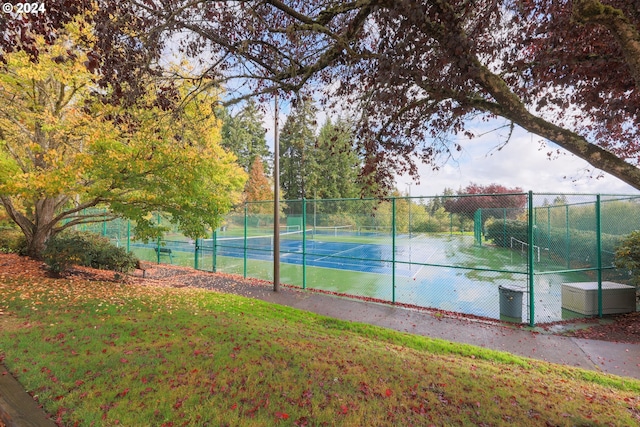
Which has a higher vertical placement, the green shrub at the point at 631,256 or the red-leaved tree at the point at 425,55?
the red-leaved tree at the point at 425,55

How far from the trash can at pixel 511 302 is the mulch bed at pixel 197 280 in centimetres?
94

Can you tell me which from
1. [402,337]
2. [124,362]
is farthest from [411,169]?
[124,362]

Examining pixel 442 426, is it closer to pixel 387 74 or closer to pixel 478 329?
pixel 387 74

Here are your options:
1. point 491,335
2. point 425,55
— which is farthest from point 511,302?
point 425,55

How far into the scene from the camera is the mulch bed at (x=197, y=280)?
6074 mm

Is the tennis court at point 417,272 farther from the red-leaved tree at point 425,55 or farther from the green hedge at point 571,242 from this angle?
the red-leaved tree at point 425,55

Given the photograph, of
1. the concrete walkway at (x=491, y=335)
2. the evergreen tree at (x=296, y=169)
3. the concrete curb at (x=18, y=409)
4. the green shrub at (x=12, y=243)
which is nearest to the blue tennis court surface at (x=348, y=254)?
the concrete walkway at (x=491, y=335)

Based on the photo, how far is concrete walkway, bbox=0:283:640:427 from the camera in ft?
9.44

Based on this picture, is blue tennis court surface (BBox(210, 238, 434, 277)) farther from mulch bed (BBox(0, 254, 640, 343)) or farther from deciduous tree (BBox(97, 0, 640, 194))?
deciduous tree (BBox(97, 0, 640, 194))

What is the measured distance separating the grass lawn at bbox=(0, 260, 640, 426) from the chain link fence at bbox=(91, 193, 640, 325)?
2.67 m

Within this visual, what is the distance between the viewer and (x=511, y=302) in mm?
7074

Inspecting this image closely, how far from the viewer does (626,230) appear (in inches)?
349

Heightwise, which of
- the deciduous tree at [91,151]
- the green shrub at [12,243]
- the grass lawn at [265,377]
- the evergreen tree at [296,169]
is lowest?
the grass lawn at [265,377]

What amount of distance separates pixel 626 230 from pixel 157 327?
1238 centimetres
